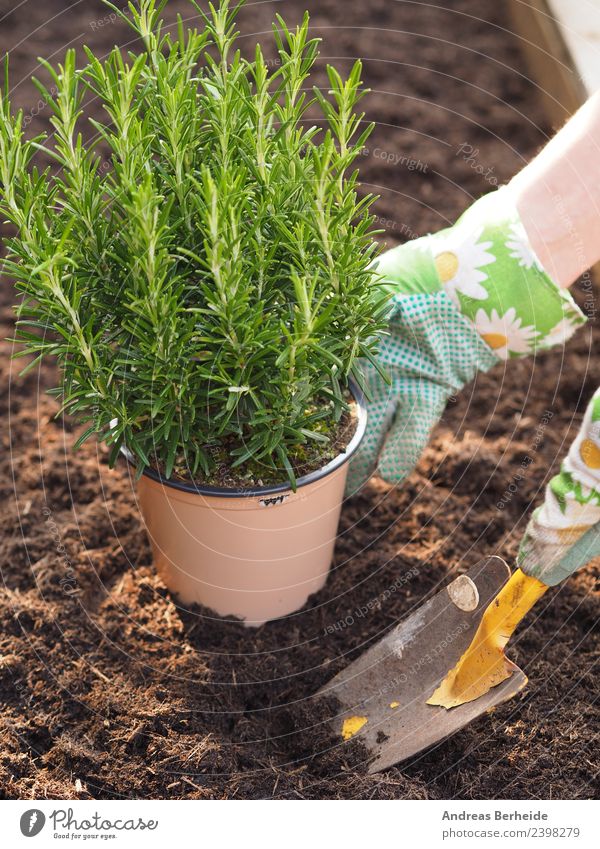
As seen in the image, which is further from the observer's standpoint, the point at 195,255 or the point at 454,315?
the point at 454,315

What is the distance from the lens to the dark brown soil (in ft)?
5.44

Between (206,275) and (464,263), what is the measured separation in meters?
0.72

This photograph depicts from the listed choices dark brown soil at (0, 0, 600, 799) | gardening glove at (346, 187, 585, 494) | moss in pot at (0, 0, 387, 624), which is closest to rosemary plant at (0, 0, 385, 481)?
moss in pot at (0, 0, 387, 624)

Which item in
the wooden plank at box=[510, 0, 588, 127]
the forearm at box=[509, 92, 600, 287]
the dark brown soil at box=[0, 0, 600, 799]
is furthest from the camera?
the wooden plank at box=[510, 0, 588, 127]

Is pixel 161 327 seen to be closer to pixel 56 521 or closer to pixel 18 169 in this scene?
pixel 18 169

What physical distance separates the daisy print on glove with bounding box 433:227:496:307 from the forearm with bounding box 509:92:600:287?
115mm

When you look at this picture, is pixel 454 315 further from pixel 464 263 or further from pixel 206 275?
pixel 206 275

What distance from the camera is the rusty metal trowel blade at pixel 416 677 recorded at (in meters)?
1.70

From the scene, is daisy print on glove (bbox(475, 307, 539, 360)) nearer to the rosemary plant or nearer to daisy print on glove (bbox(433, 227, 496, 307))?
daisy print on glove (bbox(433, 227, 496, 307))

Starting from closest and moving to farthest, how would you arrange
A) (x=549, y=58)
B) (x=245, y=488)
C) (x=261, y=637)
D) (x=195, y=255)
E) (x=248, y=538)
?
(x=195, y=255) < (x=245, y=488) < (x=248, y=538) < (x=261, y=637) < (x=549, y=58)

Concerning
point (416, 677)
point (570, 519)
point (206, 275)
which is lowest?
point (416, 677)

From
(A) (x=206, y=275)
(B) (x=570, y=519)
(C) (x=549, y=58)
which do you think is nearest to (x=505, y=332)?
(B) (x=570, y=519)

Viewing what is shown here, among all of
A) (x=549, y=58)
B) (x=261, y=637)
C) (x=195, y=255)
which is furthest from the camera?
(x=549, y=58)

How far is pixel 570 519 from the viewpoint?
1692 millimetres
